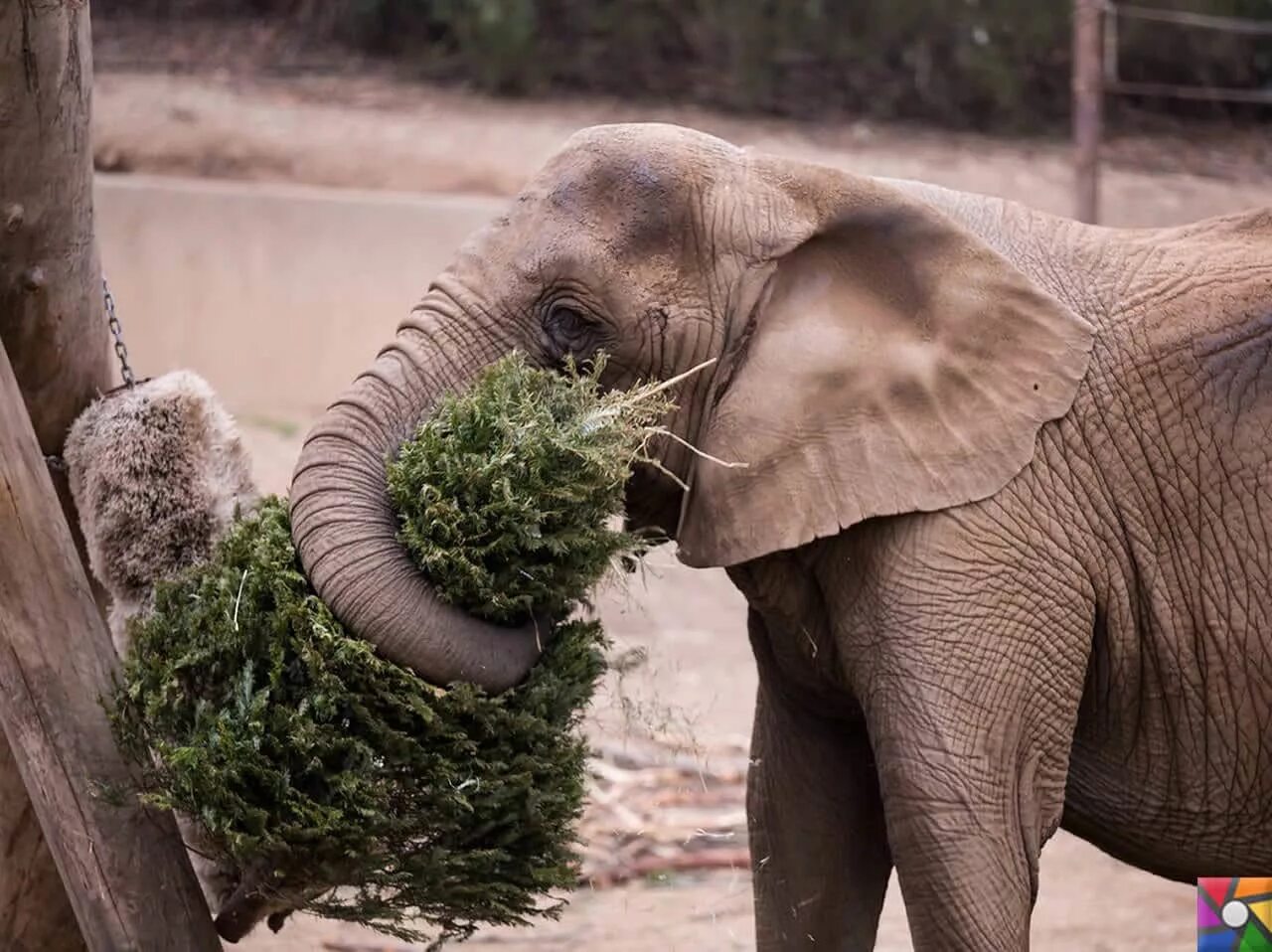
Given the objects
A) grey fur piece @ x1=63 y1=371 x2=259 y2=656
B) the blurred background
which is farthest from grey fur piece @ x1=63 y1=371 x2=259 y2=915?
the blurred background

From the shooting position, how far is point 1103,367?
4191 millimetres

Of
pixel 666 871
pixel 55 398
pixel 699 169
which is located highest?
pixel 699 169

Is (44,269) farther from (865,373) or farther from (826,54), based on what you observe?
(826,54)

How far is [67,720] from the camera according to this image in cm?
409

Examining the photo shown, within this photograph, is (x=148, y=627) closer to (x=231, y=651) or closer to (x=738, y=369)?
(x=231, y=651)

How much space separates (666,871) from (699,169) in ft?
11.2

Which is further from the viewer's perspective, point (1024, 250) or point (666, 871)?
point (666, 871)

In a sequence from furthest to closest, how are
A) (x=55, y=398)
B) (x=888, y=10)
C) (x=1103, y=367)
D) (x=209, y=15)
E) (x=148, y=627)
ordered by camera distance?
(x=209, y=15) → (x=888, y=10) → (x=55, y=398) → (x=1103, y=367) → (x=148, y=627)

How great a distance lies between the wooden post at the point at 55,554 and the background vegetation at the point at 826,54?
1040 centimetres

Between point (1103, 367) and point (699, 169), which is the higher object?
point (699, 169)

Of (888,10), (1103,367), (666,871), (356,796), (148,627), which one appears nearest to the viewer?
(356,796)

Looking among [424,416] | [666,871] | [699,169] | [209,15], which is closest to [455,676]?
[424,416]

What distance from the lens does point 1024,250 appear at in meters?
4.31

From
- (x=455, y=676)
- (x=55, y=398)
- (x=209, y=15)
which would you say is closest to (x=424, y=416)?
(x=455, y=676)
